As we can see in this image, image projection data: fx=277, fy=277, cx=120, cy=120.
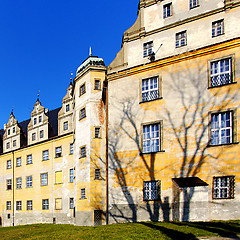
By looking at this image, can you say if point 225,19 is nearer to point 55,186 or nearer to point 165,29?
point 165,29

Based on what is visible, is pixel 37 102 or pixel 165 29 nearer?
pixel 165 29

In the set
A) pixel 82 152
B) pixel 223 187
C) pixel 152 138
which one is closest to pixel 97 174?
pixel 82 152

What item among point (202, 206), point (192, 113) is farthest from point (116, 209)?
point (192, 113)

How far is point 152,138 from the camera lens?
59.2 ft

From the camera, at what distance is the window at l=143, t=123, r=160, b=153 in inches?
703

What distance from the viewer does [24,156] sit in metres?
37.8

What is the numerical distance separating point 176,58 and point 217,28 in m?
3.08

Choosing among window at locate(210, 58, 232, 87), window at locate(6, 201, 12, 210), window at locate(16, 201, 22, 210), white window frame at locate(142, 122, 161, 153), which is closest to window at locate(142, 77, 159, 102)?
white window frame at locate(142, 122, 161, 153)

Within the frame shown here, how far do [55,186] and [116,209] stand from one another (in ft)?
51.3

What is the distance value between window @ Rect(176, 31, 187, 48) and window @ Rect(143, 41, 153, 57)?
6.25ft

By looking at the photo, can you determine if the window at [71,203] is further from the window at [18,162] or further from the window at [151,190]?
the window at [151,190]

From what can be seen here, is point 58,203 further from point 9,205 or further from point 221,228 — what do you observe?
point 221,228

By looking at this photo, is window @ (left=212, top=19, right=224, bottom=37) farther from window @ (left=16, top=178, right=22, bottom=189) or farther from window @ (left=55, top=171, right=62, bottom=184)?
window @ (left=16, top=178, right=22, bottom=189)

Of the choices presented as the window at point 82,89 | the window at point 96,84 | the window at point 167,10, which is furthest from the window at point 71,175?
the window at point 167,10
